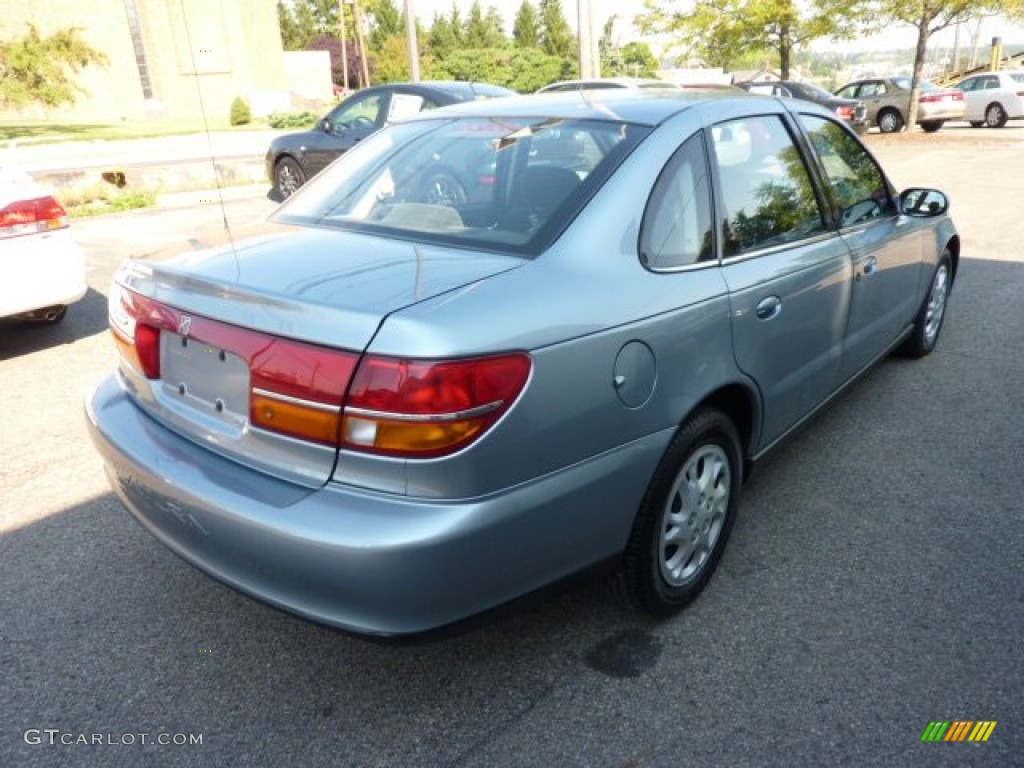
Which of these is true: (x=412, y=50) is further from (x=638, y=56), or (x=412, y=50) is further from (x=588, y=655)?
(x=638, y=56)

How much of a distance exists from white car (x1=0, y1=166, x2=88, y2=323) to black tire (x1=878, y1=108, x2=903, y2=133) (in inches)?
936

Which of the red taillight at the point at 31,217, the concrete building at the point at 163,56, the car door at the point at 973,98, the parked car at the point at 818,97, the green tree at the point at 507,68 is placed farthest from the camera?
the green tree at the point at 507,68

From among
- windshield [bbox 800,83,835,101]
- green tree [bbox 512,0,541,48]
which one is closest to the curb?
windshield [bbox 800,83,835,101]

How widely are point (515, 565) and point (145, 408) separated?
4.19ft

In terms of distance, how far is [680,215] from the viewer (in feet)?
8.39

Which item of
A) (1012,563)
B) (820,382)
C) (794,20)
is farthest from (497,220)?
(794,20)

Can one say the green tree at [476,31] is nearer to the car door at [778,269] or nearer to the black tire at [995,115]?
the black tire at [995,115]

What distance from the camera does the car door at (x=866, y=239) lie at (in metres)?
3.53

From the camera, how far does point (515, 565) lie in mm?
2023

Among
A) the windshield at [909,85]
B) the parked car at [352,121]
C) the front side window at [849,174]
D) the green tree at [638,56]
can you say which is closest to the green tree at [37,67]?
the parked car at [352,121]

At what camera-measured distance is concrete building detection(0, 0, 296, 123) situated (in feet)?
158

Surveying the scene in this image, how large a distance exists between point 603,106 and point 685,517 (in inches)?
57.2

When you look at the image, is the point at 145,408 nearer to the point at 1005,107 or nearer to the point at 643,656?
the point at 643,656

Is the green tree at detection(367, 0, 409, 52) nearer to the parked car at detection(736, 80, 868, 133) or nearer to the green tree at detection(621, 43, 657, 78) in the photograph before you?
the green tree at detection(621, 43, 657, 78)
